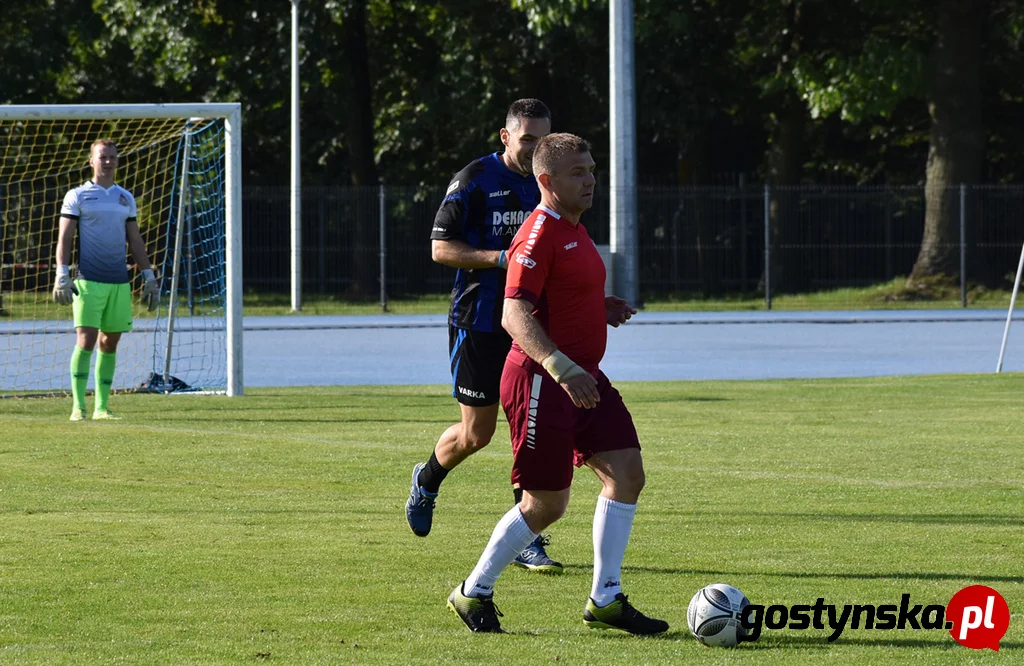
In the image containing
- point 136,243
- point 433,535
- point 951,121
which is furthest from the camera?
point 951,121

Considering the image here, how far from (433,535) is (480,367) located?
957mm

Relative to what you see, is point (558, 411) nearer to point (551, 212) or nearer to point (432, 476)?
point (551, 212)

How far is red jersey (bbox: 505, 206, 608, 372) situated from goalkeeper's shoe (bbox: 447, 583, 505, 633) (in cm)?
92

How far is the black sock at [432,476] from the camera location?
7324mm

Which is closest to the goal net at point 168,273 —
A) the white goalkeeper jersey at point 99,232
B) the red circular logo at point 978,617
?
the white goalkeeper jersey at point 99,232

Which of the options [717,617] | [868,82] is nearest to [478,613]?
[717,617]

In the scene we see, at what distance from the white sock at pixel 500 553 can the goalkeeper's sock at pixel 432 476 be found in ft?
5.38

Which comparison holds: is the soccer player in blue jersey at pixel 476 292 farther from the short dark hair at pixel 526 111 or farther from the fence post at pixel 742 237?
the fence post at pixel 742 237

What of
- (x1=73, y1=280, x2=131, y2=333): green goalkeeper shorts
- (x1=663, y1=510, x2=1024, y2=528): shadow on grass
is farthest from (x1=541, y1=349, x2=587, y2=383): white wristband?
(x1=73, y1=280, x2=131, y2=333): green goalkeeper shorts

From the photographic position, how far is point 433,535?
7621mm

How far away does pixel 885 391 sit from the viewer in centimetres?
1498

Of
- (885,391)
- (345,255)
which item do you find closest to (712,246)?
(345,255)

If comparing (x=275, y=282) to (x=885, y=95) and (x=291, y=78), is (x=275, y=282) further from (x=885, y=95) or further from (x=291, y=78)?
(x=885, y=95)

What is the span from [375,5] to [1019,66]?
51.0 ft
